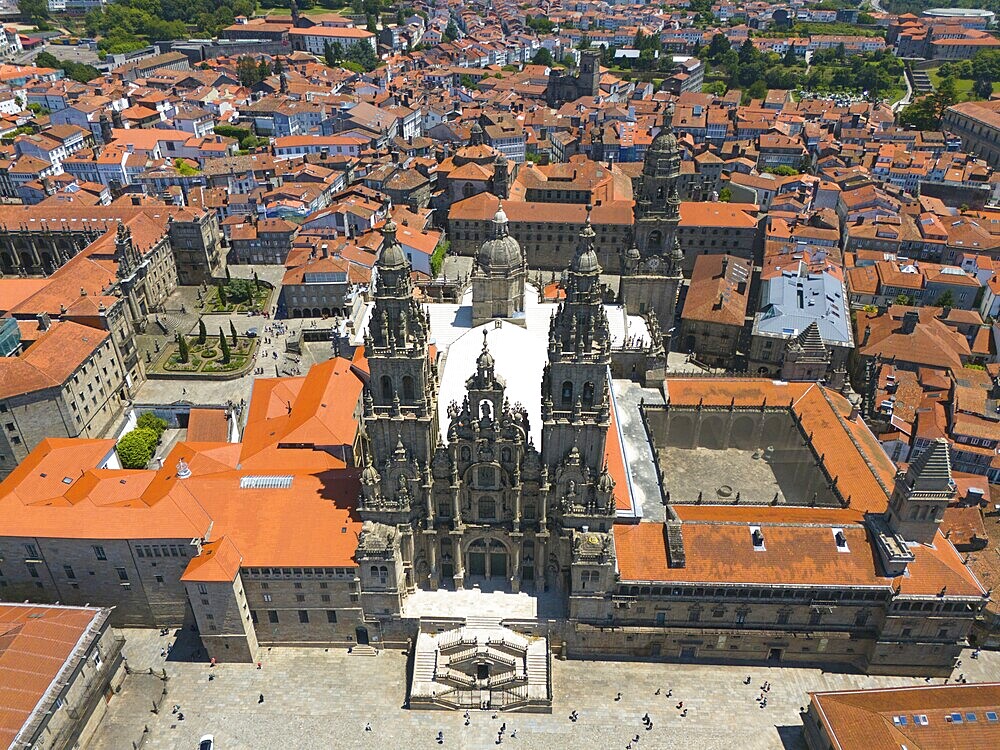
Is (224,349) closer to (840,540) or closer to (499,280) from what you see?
(499,280)

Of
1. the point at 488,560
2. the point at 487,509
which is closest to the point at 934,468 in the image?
the point at 487,509

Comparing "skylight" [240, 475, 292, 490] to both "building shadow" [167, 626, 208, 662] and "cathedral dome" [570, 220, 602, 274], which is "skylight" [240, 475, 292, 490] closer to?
"building shadow" [167, 626, 208, 662]

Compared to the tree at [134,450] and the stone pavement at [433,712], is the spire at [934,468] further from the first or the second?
the tree at [134,450]

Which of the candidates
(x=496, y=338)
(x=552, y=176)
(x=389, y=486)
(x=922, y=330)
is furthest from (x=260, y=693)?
(x=552, y=176)

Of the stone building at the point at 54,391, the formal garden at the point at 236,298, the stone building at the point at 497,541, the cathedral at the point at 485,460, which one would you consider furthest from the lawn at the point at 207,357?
the cathedral at the point at 485,460

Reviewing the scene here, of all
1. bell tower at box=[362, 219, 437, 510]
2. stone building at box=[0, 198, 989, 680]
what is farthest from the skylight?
bell tower at box=[362, 219, 437, 510]
